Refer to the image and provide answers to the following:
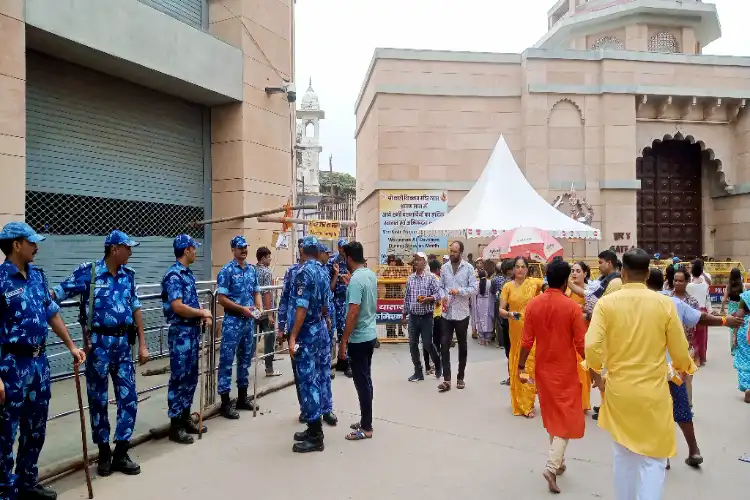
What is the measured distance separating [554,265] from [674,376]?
1.15 metres

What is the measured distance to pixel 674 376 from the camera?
3680mm

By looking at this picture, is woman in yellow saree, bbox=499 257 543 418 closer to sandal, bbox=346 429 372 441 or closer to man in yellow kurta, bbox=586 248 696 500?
sandal, bbox=346 429 372 441

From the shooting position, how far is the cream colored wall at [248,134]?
9.85m

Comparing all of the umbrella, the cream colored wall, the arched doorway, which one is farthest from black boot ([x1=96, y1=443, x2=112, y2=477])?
the arched doorway

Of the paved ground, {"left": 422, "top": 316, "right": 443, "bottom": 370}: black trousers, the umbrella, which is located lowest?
the paved ground

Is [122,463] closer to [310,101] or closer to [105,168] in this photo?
[105,168]

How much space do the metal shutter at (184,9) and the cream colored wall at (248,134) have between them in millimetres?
228

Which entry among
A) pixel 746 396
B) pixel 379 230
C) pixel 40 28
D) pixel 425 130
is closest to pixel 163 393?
pixel 40 28

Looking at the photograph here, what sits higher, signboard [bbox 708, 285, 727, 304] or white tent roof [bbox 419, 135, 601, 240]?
white tent roof [bbox 419, 135, 601, 240]

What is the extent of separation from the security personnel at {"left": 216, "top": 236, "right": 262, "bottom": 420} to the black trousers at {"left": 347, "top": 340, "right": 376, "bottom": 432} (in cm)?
126

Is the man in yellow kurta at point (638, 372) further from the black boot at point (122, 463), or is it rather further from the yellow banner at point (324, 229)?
the yellow banner at point (324, 229)

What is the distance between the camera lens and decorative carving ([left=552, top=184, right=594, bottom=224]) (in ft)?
58.0

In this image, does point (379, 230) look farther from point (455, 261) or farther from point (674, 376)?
point (674, 376)

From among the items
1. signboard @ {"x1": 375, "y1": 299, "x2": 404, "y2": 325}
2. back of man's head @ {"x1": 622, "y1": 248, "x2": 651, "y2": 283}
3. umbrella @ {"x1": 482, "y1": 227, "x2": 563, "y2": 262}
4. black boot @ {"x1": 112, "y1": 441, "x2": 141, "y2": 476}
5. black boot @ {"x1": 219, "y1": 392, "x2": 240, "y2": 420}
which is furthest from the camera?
umbrella @ {"x1": 482, "y1": 227, "x2": 563, "y2": 262}
